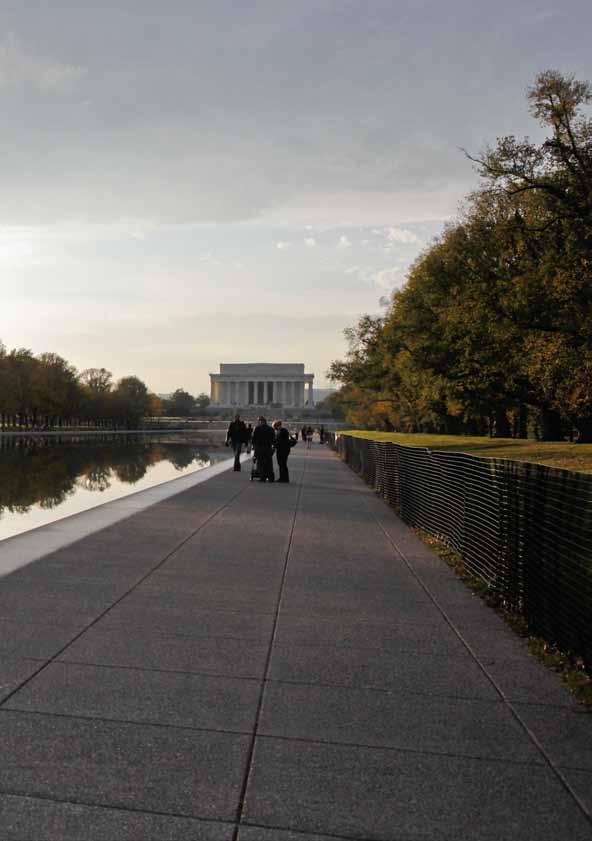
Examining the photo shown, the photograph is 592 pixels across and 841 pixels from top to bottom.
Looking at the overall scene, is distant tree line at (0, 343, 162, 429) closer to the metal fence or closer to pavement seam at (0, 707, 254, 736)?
the metal fence

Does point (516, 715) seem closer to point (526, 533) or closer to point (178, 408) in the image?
point (526, 533)

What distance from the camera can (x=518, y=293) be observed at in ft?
95.4

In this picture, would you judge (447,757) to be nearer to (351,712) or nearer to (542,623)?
(351,712)

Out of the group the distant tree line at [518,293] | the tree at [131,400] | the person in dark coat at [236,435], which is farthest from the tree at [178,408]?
the person in dark coat at [236,435]

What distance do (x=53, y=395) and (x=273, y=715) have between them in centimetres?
8506

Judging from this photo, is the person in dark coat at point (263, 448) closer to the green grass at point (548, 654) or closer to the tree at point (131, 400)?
the green grass at point (548, 654)

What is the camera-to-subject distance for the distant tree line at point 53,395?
8250 cm

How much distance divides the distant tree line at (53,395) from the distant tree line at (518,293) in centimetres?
4789

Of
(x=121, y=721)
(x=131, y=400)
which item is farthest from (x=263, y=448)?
(x=131, y=400)

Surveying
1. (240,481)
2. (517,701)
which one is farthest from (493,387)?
(517,701)

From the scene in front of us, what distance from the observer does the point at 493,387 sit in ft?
125

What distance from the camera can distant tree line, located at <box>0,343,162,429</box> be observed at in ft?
271

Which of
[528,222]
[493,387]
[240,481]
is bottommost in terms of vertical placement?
[240,481]

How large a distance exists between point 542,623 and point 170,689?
3235mm
